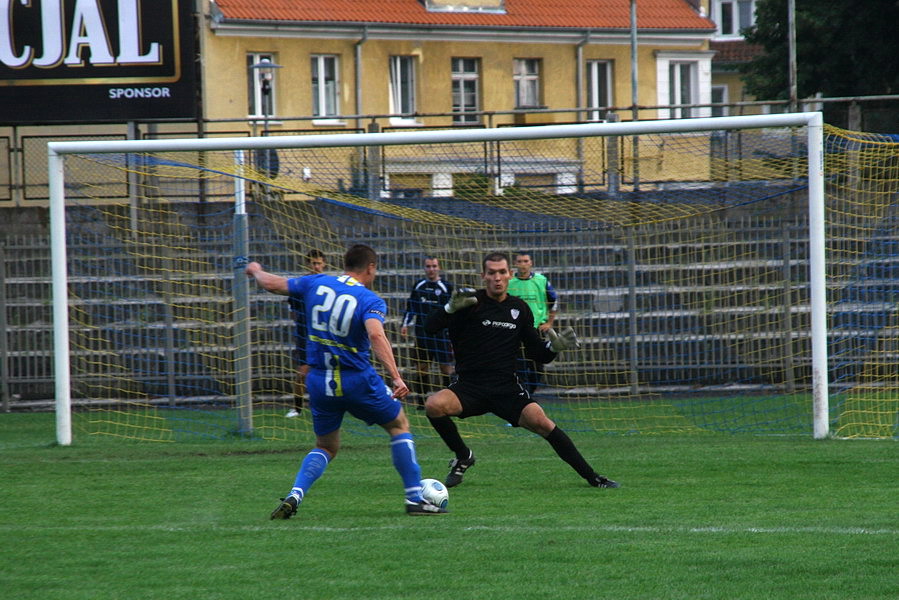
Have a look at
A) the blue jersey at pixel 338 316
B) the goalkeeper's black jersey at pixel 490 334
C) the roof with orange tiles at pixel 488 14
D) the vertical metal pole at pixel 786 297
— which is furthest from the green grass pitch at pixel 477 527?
the roof with orange tiles at pixel 488 14

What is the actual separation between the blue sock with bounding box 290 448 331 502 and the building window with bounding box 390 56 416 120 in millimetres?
27623

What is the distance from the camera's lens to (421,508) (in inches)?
301

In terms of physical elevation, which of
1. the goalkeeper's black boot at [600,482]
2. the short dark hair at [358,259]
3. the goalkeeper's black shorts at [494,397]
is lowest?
the goalkeeper's black boot at [600,482]

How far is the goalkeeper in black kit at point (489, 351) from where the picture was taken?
8852 mm

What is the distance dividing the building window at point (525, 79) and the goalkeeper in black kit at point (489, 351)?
90.8ft

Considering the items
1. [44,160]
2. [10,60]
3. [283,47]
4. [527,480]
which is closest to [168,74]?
[10,60]

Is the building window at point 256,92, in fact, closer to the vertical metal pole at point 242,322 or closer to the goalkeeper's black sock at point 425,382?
the goalkeeper's black sock at point 425,382

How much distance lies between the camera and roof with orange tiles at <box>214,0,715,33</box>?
32.4m

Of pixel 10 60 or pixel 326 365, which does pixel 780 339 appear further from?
pixel 10 60

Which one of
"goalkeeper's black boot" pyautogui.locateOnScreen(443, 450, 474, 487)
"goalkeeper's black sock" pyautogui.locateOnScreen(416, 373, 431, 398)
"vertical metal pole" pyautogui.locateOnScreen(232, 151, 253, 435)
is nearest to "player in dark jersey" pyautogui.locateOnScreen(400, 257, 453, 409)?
"goalkeeper's black sock" pyautogui.locateOnScreen(416, 373, 431, 398)

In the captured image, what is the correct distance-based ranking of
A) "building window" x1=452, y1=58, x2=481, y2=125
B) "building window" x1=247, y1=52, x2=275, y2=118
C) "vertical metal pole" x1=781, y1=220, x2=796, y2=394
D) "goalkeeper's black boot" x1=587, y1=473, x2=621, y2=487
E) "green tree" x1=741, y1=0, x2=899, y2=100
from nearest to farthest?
"goalkeeper's black boot" x1=587, y1=473, x2=621, y2=487 < "vertical metal pole" x1=781, y1=220, x2=796, y2=394 < "green tree" x1=741, y1=0, x2=899, y2=100 < "building window" x1=247, y1=52, x2=275, y2=118 < "building window" x1=452, y1=58, x2=481, y2=125

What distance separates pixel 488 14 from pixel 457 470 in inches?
1121

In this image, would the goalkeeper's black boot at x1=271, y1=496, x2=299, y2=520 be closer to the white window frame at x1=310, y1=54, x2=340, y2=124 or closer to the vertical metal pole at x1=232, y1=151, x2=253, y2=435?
the vertical metal pole at x1=232, y1=151, x2=253, y2=435

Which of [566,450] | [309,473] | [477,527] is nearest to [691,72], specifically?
[566,450]
